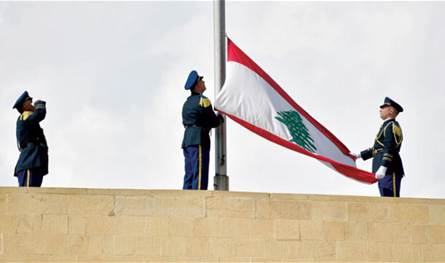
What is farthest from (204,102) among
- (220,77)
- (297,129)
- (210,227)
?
(210,227)

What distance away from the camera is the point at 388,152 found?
1773 centimetres

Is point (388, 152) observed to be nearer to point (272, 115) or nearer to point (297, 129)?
point (297, 129)

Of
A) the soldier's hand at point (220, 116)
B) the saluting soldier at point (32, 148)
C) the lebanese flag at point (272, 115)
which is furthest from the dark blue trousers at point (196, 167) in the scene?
the saluting soldier at point (32, 148)

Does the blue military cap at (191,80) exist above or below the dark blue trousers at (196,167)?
above

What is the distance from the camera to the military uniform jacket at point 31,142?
56.4ft

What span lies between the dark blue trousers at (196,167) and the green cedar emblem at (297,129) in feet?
3.95

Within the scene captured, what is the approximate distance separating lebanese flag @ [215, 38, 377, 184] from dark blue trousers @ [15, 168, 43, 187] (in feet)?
7.81

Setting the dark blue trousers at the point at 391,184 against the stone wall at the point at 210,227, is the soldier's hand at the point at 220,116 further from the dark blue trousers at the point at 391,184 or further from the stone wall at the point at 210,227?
the dark blue trousers at the point at 391,184

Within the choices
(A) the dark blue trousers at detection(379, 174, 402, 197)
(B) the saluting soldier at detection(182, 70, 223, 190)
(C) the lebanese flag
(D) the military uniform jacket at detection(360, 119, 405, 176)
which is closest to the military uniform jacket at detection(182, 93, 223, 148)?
(B) the saluting soldier at detection(182, 70, 223, 190)

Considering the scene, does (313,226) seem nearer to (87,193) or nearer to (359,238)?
(359,238)

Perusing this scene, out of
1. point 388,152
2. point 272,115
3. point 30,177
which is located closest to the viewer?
point 30,177

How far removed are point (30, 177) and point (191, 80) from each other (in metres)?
2.36

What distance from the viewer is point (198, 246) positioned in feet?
52.9

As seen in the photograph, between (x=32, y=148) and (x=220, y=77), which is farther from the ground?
(x=220, y=77)
